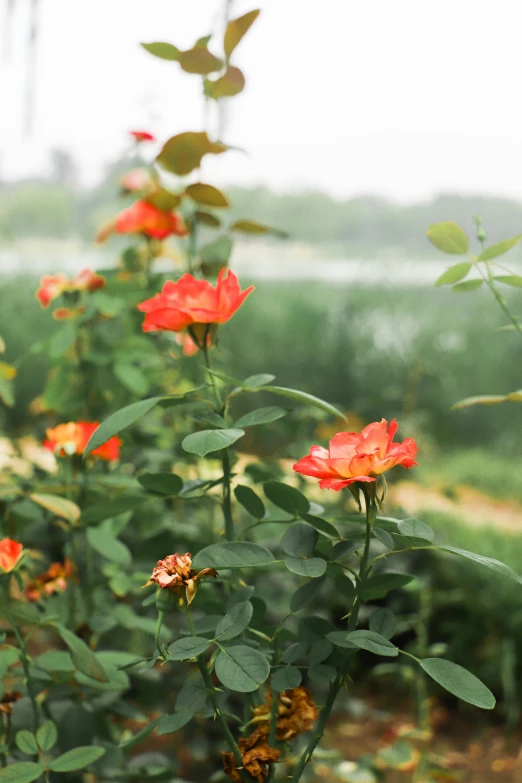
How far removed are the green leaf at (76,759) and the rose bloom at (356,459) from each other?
8.0 inches

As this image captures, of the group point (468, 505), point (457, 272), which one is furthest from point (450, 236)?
point (468, 505)

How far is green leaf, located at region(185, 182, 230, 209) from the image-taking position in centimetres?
67

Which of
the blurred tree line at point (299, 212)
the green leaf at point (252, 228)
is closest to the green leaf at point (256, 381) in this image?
the green leaf at point (252, 228)

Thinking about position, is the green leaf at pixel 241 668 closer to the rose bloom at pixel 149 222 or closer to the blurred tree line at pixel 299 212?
the rose bloom at pixel 149 222

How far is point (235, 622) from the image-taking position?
1.22ft

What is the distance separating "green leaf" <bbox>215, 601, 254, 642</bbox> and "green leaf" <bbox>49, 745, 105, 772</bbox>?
0.39 feet

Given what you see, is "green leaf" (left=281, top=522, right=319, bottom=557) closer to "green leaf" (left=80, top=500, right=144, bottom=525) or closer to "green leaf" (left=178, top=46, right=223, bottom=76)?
"green leaf" (left=80, top=500, right=144, bottom=525)

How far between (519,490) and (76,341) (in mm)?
1441

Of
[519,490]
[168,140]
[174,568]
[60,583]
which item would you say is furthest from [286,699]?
[519,490]

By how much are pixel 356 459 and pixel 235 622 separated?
0.33ft

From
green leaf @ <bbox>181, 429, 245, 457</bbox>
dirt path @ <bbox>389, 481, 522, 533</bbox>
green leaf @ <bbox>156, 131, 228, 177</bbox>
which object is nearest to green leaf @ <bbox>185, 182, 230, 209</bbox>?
green leaf @ <bbox>156, 131, 228, 177</bbox>

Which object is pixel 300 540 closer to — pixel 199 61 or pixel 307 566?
pixel 307 566

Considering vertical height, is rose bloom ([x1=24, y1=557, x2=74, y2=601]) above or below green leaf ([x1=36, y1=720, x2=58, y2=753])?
below

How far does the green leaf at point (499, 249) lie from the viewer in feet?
1.57
